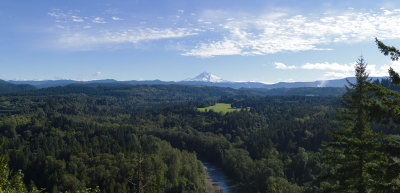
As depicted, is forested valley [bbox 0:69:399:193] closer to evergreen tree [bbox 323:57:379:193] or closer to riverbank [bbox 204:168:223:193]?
riverbank [bbox 204:168:223:193]

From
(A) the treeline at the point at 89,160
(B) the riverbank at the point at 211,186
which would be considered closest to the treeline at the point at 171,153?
(A) the treeline at the point at 89,160

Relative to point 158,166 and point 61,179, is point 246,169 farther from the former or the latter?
point 61,179

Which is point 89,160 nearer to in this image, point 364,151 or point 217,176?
point 217,176

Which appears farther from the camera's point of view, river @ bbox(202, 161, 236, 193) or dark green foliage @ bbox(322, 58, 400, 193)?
river @ bbox(202, 161, 236, 193)

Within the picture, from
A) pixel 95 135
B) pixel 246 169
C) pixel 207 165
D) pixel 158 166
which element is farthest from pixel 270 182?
pixel 95 135

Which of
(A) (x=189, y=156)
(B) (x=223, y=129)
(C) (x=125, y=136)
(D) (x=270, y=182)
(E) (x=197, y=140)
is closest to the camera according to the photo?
(D) (x=270, y=182)

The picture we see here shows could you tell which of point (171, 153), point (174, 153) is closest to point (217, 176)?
point (174, 153)

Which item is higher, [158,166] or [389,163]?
[389,163]

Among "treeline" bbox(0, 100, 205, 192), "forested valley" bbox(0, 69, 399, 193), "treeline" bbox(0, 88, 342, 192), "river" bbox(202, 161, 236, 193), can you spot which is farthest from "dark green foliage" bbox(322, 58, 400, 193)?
"river" bbox(202, 161, 236, 193)

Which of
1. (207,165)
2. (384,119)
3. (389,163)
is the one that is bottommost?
(207,165)
